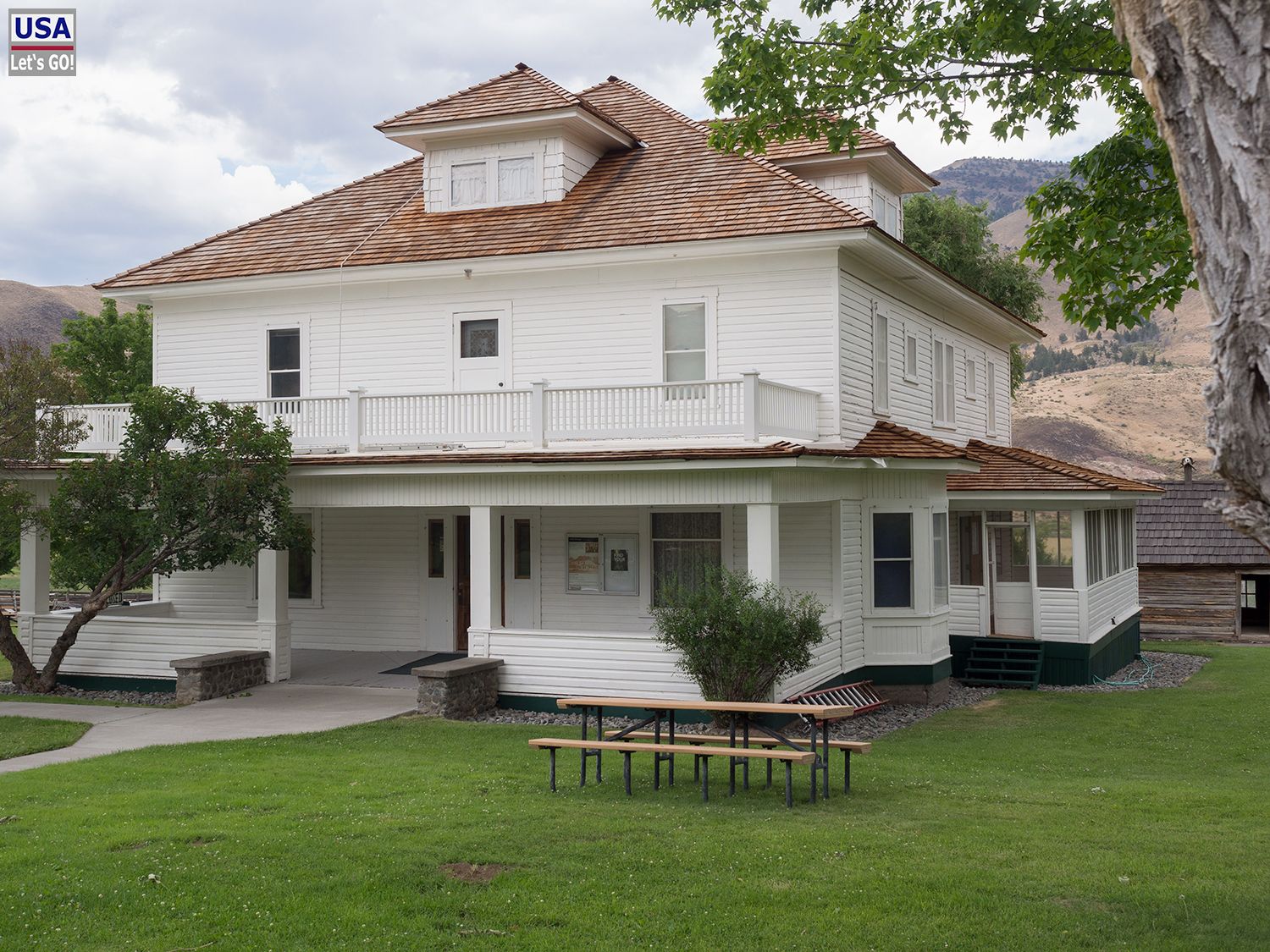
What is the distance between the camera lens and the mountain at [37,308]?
161250 mm

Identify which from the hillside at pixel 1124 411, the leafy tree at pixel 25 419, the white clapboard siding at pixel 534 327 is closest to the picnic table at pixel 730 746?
the white clapboard siding at pixel 534 327

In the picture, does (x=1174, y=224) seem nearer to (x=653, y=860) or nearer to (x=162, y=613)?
(x=653, y=860)

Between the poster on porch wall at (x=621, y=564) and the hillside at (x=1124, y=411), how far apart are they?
78101mm

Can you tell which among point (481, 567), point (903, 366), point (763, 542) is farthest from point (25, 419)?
point (903, 366)

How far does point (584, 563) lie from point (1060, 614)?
8706 millimetres

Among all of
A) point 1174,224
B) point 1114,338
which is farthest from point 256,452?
point 1114,338

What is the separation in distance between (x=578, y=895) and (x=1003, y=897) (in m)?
2.63

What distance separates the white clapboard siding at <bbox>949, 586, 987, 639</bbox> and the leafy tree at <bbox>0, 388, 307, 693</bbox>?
1170 cm

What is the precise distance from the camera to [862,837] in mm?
9398

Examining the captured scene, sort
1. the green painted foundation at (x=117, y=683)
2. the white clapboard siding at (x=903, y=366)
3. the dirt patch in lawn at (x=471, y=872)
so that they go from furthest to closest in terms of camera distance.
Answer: the green painted foundation at (x=117, y=683) < the white clapboard siding at (x=903, y=366) < the dirt patch in lawn at (x=471, y=872)

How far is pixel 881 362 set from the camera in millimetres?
20422

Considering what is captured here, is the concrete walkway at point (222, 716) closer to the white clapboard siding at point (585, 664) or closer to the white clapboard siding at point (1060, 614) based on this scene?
the white clapboard siding at point (585, 664)

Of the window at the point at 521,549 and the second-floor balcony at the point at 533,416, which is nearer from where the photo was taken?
the second-floor balcony at the point at 533,416

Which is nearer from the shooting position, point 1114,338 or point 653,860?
point 653,860
